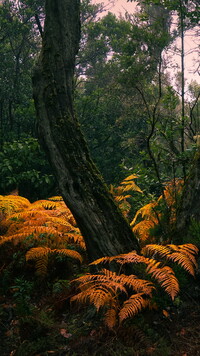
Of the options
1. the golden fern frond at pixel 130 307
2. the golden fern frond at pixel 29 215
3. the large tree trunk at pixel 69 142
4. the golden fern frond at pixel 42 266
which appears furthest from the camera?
the golden fern frond at pixel 29 215

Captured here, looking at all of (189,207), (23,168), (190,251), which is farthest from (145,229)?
(23,168)

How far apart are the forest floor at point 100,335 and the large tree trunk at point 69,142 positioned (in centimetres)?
77

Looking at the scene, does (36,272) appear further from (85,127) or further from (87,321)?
(85,127)

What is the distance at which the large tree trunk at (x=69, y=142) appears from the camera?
3568 mm

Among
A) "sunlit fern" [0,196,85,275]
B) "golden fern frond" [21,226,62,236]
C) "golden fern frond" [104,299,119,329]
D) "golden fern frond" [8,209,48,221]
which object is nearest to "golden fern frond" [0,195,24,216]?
"sunlit fern" [0,196,85,275]

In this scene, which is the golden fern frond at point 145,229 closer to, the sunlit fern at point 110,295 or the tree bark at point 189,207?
the tree bark at point 189,207

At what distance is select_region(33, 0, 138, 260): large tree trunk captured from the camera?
3.57 metres

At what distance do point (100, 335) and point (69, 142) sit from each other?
2082 mm

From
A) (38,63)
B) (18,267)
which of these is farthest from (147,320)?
(38,63)

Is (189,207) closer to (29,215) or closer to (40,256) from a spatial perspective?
(40,256)

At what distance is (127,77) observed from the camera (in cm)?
1247

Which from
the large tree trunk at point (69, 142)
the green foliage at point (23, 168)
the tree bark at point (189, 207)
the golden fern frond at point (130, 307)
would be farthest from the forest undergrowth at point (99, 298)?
the green foliage at point (23, 168)

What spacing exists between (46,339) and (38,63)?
3.06 meters

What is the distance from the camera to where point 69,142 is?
3.69m
